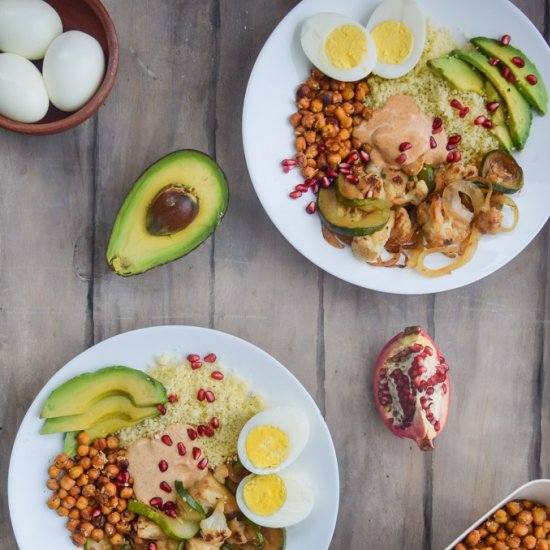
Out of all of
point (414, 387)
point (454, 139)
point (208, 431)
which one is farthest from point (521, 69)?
point (208, 431)

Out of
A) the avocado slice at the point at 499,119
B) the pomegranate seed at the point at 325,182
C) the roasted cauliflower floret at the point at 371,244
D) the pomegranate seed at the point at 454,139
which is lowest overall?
the roasted cauliflower floret at the point at 371,244

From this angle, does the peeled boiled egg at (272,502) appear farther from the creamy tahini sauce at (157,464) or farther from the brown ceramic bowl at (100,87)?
the brown ceramic bowl at (100,87)

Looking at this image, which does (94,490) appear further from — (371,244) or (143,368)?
(371,244)

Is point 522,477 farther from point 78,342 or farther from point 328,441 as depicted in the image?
point 78,342

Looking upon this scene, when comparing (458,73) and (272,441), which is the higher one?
(458,73)

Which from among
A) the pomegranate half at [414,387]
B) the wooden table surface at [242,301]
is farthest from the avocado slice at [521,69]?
the pomegranate half at [414,387]

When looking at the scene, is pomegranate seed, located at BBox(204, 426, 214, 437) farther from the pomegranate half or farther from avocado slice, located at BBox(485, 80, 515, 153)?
avocado slice, located at BBox(485, 80, 515, 153)

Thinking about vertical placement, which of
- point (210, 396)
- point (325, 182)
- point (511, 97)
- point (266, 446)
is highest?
point (511, 97)
